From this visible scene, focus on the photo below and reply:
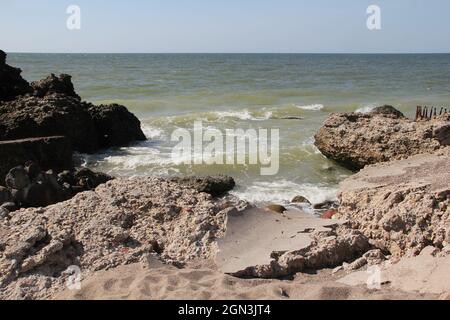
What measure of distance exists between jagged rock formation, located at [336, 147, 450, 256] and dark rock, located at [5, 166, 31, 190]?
462 centimetres

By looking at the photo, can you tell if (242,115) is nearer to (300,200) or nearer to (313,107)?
(313,107)

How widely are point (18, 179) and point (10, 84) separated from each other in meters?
7.38

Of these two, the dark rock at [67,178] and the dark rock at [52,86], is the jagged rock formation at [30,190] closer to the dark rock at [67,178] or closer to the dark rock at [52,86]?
the dark rock at [67,178]

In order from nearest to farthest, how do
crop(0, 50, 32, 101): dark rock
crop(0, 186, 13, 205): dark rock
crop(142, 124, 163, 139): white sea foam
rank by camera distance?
crop(0, 186, 13, 205): dark rock → crop(0, 50, 32, 101): dark rock → crop(142, 124, 163, 139): white sea foam

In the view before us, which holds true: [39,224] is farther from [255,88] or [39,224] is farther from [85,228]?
[255,88]

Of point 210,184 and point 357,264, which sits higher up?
point 357,264

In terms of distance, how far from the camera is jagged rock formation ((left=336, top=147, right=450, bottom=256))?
5.38 m

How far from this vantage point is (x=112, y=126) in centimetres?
1450

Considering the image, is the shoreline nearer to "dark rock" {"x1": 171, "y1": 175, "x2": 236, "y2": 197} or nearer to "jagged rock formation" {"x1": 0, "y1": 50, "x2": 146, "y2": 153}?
"dark rock" {"x1": 171, "y1": 175, "x2": 236, "y2": 197}

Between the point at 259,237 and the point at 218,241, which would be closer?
the point at 218,241

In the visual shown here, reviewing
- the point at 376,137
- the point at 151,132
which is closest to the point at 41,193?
the point at 376,137

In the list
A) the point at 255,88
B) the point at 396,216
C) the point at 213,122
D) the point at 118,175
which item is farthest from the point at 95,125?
the point at 255,88

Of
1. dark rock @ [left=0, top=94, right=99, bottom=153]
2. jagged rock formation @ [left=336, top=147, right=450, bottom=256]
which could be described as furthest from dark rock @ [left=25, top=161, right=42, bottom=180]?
jagged rock formation @ [left=336, top=147, right=450, bottom=256]

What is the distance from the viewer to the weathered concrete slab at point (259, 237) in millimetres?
5086
